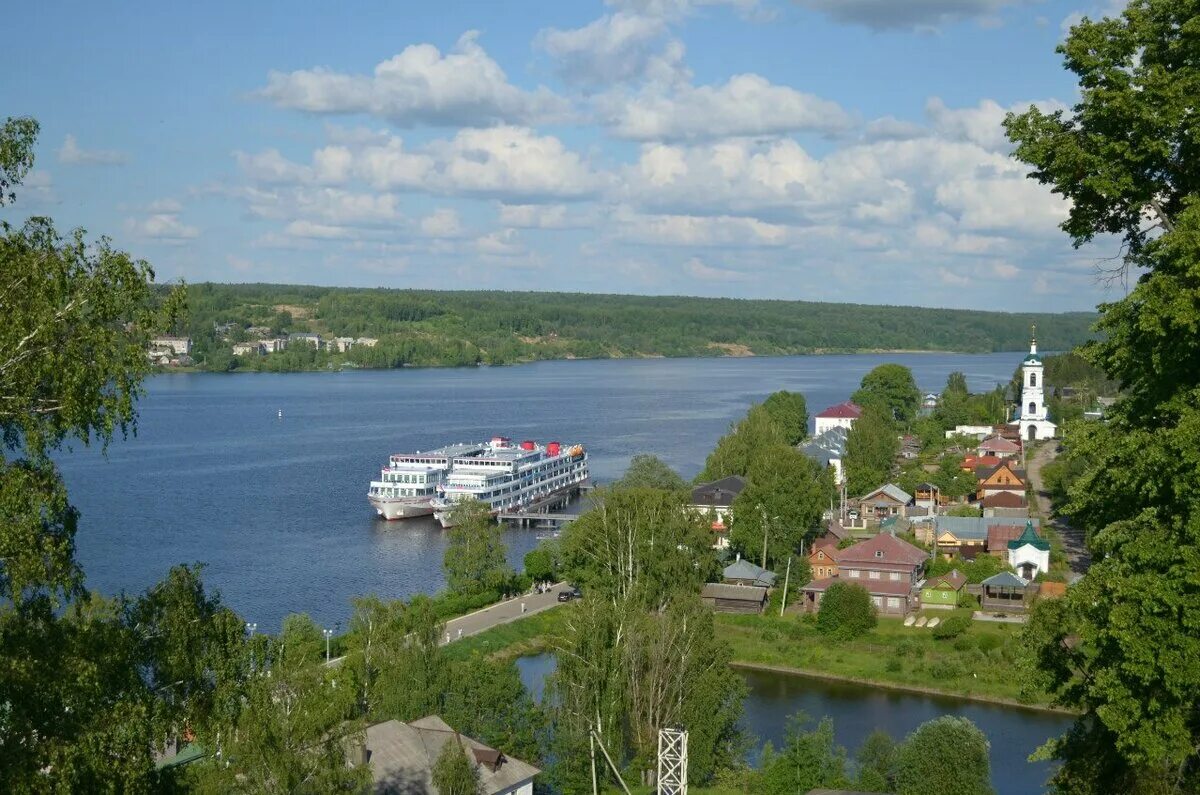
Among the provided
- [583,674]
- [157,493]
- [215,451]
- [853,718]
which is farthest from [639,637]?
[215,451]

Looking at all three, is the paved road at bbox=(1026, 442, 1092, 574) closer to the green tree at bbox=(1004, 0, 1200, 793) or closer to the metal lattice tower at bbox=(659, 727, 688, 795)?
the metal lattice tower at bbox=(659, 727, 688, 795)

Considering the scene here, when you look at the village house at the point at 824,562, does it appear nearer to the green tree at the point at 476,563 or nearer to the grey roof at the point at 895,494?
the green tree at the point at 476,563

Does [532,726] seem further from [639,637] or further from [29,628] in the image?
[29,628]

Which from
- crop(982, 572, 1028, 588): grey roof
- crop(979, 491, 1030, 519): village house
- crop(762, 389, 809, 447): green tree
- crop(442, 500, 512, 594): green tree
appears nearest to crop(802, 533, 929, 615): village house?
crop(982, 572, 1028, 588): grey roof

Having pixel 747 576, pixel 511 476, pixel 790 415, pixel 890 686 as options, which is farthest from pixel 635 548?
pixel 790 415

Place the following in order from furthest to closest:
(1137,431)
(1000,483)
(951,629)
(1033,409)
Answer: (1033,409), (1000,483), (951,629), (1137,431)

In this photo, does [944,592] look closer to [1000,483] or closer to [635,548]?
[635,548]

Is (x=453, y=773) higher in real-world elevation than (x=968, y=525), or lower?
higher
